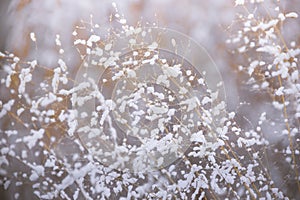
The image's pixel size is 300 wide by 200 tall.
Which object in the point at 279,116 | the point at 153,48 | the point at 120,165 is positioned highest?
the point at 153,48

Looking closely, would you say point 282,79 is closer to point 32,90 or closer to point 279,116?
point 279,116

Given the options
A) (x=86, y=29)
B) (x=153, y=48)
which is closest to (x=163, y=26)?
(x=153, y=48)

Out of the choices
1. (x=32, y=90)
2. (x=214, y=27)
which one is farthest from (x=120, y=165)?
(x=214, y=27)

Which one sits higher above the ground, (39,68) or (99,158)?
(39,68)

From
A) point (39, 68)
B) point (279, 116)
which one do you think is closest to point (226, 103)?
point (279, 116)

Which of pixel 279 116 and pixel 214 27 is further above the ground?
pixel 214 27

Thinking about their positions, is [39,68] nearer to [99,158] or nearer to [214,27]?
[99,158]
